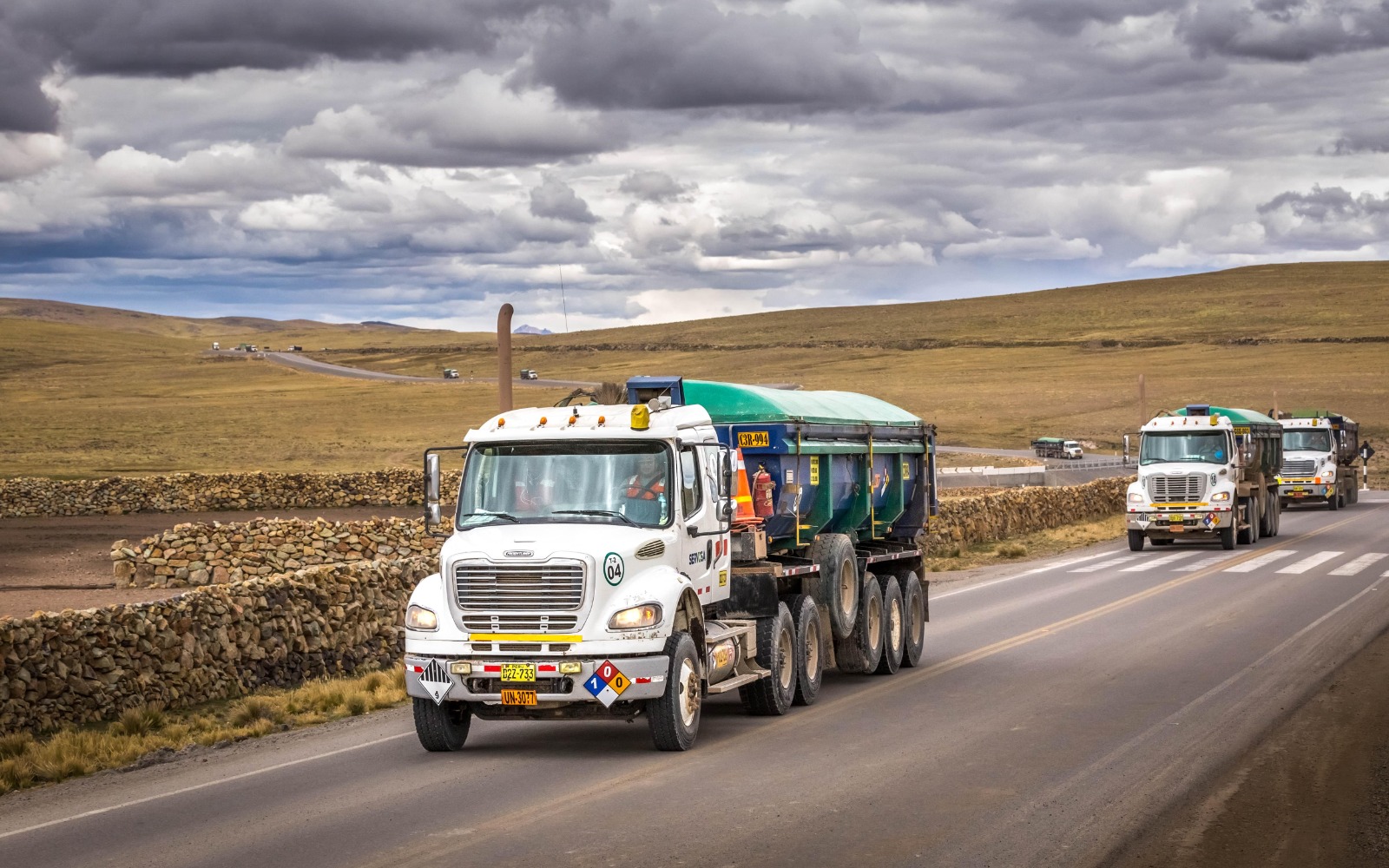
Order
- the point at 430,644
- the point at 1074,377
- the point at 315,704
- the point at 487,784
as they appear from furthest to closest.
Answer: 1. the point at 1074,377
2. the point at 315,704
3. the point at 430,644
4. the point at 487,784

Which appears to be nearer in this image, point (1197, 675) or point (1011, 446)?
point (1197, 675)

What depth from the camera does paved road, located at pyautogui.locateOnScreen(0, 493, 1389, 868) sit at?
8.81 metres

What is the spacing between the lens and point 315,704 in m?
15.0

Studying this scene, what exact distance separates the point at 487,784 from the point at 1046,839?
3.96 metres

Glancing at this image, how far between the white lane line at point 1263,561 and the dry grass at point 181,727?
1870cm

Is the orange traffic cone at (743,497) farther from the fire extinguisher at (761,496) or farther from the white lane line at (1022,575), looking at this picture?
the white lane line at (1022,575)

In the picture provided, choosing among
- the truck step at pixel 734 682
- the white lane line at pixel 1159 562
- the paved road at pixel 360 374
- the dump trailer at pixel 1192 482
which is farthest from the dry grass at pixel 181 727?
the paved road at pixel 360 374

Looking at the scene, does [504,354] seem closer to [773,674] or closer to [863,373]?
[773,674]

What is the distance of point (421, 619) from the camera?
1157cm

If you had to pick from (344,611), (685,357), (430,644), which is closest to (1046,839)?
(430,644)

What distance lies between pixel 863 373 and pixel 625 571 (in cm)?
12268

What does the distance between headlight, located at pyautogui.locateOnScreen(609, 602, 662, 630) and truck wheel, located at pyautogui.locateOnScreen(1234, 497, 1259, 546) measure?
1093 inches

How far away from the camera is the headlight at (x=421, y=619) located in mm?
11516

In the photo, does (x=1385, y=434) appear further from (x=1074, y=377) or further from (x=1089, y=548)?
(x=1089, y=548)
